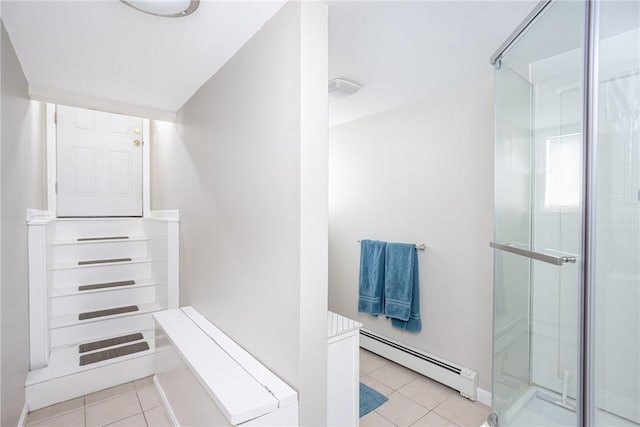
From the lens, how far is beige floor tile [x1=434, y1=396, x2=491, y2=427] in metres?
1.91

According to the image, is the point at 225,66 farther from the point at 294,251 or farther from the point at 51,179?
the point at 51,179

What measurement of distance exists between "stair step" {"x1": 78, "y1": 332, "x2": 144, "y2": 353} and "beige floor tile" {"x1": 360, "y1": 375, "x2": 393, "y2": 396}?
194cm

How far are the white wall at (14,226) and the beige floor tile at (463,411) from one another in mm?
2367

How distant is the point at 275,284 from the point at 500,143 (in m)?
1.38

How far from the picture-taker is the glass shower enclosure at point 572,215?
3.30ft

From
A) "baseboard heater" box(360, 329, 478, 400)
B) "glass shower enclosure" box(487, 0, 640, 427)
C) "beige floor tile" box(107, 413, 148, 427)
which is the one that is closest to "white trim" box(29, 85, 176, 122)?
"beige floor tile" box(107, 413, 148, 427)

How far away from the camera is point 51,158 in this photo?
3158 mm

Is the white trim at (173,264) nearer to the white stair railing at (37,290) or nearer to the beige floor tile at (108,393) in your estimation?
the beige floor tile at (108,393)

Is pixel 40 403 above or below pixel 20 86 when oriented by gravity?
below

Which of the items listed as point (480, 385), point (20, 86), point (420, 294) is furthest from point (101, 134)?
point (480, 385)

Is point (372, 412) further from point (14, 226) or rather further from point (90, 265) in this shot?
point (90, 265)

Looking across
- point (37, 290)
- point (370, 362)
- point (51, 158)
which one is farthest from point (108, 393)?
point (51, 158)

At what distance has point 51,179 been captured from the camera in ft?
10.4

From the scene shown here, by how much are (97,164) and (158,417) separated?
2768 mm
